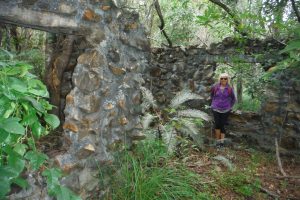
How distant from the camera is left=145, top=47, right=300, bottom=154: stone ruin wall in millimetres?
6148

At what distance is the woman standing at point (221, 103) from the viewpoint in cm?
670

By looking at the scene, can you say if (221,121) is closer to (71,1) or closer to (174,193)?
(174,193)

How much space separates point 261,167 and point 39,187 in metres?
4.11

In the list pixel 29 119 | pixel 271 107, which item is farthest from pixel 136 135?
pixel 271 107

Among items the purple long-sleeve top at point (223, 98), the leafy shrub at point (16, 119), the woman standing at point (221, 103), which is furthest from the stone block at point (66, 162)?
the purple long-sleeve top at point (223, 98)

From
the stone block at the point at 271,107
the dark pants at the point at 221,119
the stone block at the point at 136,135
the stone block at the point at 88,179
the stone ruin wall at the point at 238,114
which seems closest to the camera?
the stone block at the point at 88,179

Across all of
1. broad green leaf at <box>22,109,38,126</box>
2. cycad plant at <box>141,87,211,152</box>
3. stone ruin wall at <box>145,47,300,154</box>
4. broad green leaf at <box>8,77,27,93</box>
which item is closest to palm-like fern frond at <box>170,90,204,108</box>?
cycad plant at <box>141,87,211,152</box>

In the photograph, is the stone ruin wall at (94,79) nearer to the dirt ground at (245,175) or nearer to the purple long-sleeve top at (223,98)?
the dirt ground at (245,175)

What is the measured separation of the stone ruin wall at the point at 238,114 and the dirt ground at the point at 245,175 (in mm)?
458

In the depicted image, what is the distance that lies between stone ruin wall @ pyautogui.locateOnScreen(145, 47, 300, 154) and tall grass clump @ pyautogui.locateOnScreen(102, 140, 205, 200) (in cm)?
201

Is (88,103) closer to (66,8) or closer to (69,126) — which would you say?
(69,126)

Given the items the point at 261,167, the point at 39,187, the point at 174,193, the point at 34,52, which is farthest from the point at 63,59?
the point at 261,167

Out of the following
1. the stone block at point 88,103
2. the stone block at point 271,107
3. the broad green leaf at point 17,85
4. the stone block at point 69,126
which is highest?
the broad green leaf at point 17,85

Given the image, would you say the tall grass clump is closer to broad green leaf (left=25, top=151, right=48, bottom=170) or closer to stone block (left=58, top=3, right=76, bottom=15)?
broad green leaf (left=25, top=151, right=48, bottom=170)
